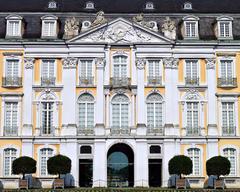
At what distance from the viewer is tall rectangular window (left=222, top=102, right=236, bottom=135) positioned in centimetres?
5041

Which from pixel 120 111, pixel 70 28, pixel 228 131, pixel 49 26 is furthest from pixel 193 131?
pixel 49 26

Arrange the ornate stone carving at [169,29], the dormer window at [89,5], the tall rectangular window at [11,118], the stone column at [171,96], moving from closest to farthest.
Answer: the stone column at [171,96], the tall rectangular window at [11,118], the ornate stone carving at [169,29], the dormer window at [89,5]

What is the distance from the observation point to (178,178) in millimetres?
46969

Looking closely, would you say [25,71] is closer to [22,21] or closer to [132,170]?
[22,21]

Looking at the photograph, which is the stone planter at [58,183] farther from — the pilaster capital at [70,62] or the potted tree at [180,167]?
the pilaster capital at [70,62]

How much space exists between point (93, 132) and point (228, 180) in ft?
37.2

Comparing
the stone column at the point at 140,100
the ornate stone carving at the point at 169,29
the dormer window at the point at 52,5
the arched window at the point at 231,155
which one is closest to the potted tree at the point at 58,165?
the stone column at the point at 140,100

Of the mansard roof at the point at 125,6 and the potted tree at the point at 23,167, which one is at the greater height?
the mansard roof at the point at 125,6

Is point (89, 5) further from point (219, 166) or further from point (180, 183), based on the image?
point (219, 166)

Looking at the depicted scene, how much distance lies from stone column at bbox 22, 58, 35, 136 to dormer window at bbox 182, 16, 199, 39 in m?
12.7

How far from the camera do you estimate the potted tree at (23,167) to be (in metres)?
45.4

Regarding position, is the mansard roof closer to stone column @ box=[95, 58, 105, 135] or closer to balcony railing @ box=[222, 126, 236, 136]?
stone column @ box=[95, 58, 105, 135]

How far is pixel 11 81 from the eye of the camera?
50.6 meters

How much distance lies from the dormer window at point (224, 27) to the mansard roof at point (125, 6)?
168 cm
